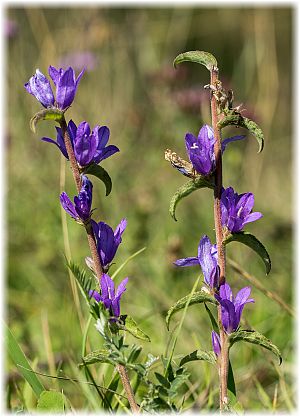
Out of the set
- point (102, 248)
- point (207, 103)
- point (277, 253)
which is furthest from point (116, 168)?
point (102, 248)

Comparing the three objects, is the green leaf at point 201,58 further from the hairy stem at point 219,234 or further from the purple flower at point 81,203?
the purple flower at point 81,203

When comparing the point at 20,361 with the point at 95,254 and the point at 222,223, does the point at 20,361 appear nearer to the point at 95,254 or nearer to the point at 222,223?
the point at 95,254

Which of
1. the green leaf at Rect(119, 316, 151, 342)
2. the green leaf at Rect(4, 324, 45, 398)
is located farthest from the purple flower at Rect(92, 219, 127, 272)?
the green leaf at Rect(4, 324, 45, 398)

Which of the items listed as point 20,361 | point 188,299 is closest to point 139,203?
point 20,361

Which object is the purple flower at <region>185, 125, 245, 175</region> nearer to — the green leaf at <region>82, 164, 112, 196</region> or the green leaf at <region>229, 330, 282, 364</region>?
the green leaf at <region>82, 164, 112, 196</region>

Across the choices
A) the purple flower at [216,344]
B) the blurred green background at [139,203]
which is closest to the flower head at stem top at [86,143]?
the purple flower at [216,344]

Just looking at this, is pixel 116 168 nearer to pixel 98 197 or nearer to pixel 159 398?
pixel 98 197
